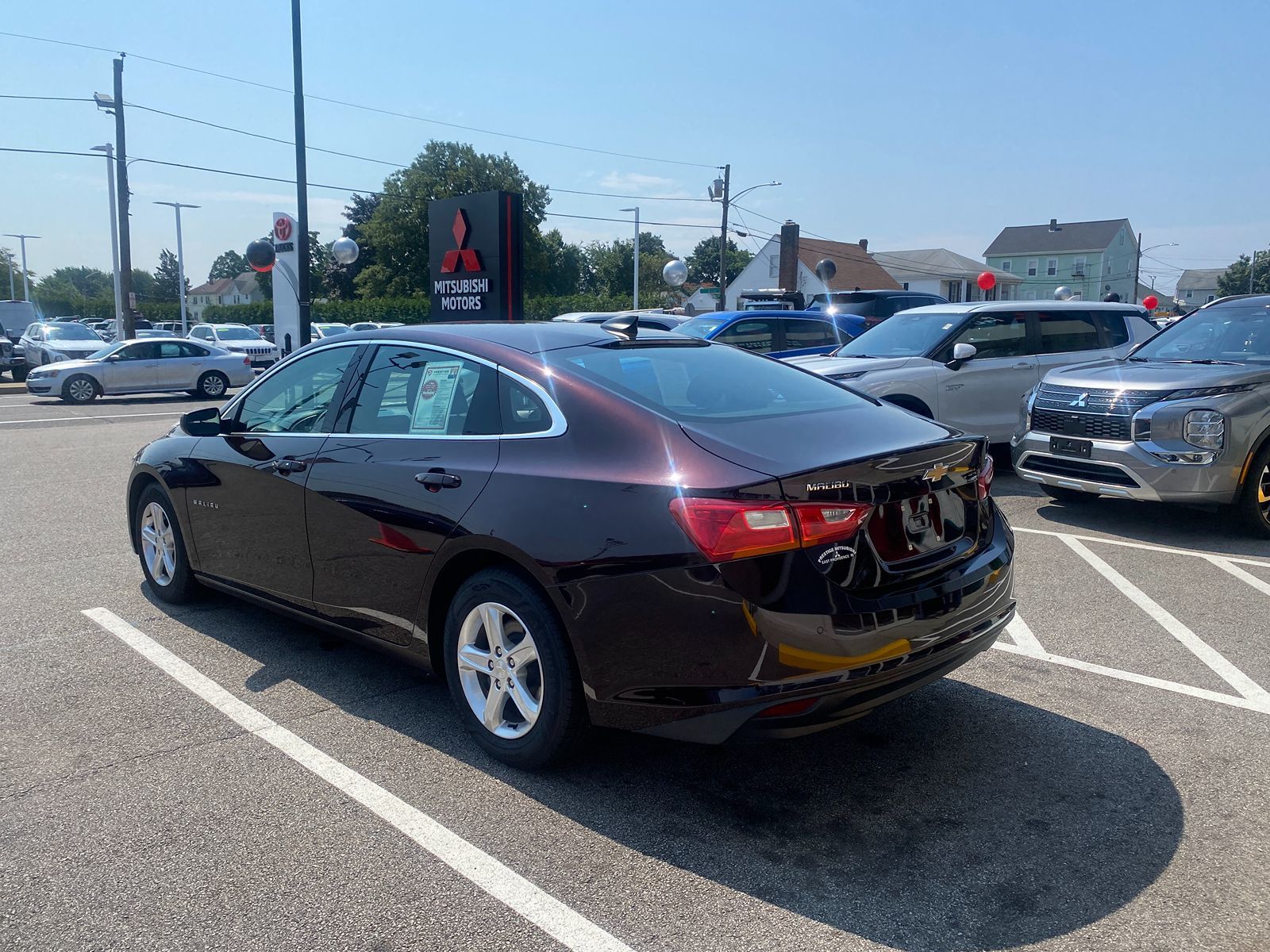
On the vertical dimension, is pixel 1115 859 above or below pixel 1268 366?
below

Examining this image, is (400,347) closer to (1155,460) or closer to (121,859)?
(121,859)

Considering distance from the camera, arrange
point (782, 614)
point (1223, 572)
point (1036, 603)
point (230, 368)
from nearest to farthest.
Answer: point (782, 614) → point (1036, 603) → point (1223, 572) → point (230, 368)

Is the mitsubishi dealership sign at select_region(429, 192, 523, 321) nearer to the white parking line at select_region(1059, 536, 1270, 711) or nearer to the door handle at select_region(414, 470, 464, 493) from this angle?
the white parking line at select_region(1059, 536, 1270, 711)

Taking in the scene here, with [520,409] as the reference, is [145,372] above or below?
below

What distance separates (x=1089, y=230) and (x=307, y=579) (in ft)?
285

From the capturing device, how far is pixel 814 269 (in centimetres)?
6338

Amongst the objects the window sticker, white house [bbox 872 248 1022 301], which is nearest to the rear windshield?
the window sticker

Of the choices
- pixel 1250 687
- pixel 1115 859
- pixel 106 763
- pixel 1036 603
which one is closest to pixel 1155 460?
pixel 1036 603

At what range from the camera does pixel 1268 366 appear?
7414mm

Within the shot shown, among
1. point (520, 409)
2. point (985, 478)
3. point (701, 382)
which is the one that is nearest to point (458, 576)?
point (520, 409)

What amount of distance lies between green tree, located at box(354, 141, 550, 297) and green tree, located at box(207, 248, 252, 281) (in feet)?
286

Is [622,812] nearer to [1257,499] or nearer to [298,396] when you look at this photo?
[298,396]

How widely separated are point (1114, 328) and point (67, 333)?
28.7 m

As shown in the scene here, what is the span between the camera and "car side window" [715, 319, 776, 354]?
13.1 metres
